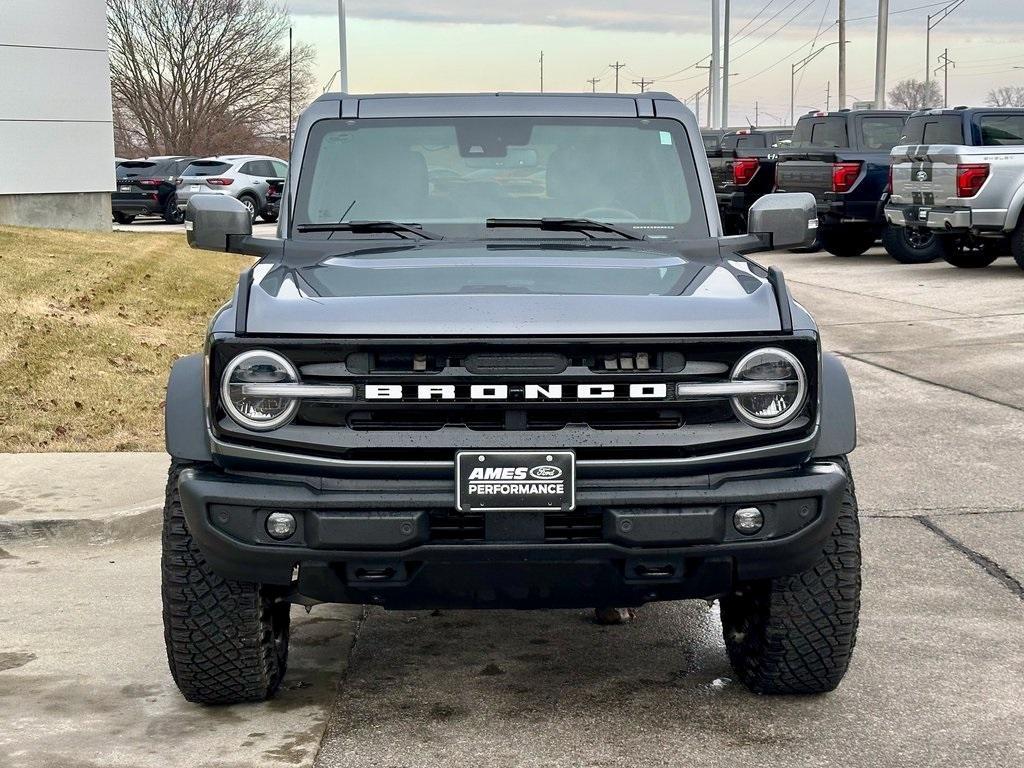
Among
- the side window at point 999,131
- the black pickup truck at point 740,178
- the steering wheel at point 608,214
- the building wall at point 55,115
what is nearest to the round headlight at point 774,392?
the steering wheel at point 608,214

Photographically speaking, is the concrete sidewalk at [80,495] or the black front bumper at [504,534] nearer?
the black front bumper at [504,534]

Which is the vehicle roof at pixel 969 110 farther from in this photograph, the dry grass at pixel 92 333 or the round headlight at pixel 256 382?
the round headlight at pixel 256 382

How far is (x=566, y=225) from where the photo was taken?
16.9 feet

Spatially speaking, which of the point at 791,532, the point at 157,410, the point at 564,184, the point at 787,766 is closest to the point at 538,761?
the point at 787,766

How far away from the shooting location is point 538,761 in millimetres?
4035

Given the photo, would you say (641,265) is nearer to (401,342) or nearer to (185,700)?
(401,342)

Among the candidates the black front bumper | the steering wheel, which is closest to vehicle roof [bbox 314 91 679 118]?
the steering wheel

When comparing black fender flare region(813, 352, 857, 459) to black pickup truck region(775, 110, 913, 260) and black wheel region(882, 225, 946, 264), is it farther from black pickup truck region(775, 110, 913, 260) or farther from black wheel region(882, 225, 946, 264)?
black wheel region(882, 225, 946, 264)

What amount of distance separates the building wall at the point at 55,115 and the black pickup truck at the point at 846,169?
10.3 m

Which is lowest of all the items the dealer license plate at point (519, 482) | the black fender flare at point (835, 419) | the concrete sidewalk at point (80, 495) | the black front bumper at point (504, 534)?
the concrete sidewalk at point (80, 495)

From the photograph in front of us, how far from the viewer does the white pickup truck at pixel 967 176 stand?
58.3 ft

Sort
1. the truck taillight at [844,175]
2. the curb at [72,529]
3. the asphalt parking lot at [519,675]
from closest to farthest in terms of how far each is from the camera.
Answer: the asphalt parking lot at [519,675]
the curb at [72,529]
the truck taillight at [844,175]

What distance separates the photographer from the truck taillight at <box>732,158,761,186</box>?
25.4 m

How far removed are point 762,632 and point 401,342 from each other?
144 cm
